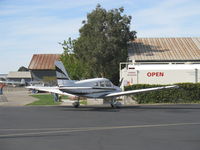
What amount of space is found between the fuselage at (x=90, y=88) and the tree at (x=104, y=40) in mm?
18145

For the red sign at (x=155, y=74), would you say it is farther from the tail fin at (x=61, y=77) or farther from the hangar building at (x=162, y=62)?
the tail fin at (x=61, y=77)

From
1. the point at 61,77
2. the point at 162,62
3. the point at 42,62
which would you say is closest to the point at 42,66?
the point at 42,62

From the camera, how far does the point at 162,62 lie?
131ft

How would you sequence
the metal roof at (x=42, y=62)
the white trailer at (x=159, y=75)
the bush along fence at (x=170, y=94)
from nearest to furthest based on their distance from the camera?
the bush along fence at (x=170, y=94) < the white trailer at (x=159, y=75) < the metal roof at (x=42, y=62)

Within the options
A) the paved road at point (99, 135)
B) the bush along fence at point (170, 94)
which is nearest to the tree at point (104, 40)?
the bush along fence at point (170, 94)

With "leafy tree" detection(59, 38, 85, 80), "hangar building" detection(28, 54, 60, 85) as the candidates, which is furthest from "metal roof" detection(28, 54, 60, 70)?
"leafy tree" detection(59, 38, 85, 80)

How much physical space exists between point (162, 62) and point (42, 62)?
51.9 metres

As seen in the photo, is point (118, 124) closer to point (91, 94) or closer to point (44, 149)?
point (44, 149)

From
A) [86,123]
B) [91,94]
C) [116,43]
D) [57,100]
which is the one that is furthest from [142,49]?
[86,123]

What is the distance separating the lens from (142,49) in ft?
160

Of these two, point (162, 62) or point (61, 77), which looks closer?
point (61, 77)

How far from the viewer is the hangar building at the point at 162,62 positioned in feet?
110

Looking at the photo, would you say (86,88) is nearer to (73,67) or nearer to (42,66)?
(73,67)

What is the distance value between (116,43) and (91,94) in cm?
2074
